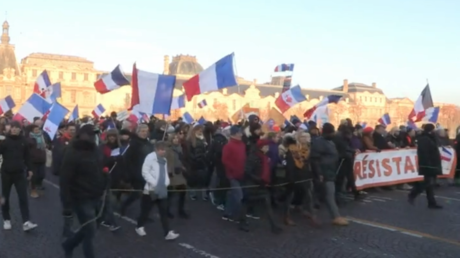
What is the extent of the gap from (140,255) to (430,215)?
20.2 feet

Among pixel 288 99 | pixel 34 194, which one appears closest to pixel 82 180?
pixel 34 194

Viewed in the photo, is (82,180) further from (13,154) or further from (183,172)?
(183,172)

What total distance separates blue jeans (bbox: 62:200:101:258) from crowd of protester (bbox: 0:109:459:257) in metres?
0.01

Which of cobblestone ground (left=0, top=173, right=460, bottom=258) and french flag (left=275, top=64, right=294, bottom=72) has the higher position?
french flag (left=275, top=64, right=294, bottom=72)

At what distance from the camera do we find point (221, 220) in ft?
33.8

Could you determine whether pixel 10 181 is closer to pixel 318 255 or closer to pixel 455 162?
pixel 318 255

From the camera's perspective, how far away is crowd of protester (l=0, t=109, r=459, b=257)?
6594mm

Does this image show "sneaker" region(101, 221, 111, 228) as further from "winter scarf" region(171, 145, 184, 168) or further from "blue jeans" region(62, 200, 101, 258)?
"blue jeans" region(62, 200, 101, 258)

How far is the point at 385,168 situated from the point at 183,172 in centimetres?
615

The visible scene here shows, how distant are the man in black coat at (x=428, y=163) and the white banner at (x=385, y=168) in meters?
1.59

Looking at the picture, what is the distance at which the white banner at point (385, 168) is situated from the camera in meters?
13.4

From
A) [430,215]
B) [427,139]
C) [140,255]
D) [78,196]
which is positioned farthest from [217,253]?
[427,139]

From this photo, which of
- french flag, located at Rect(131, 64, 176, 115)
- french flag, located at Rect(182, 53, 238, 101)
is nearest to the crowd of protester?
french flag, located at Rect(131, 64, 176, 115)

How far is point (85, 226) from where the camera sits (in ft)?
21.5
